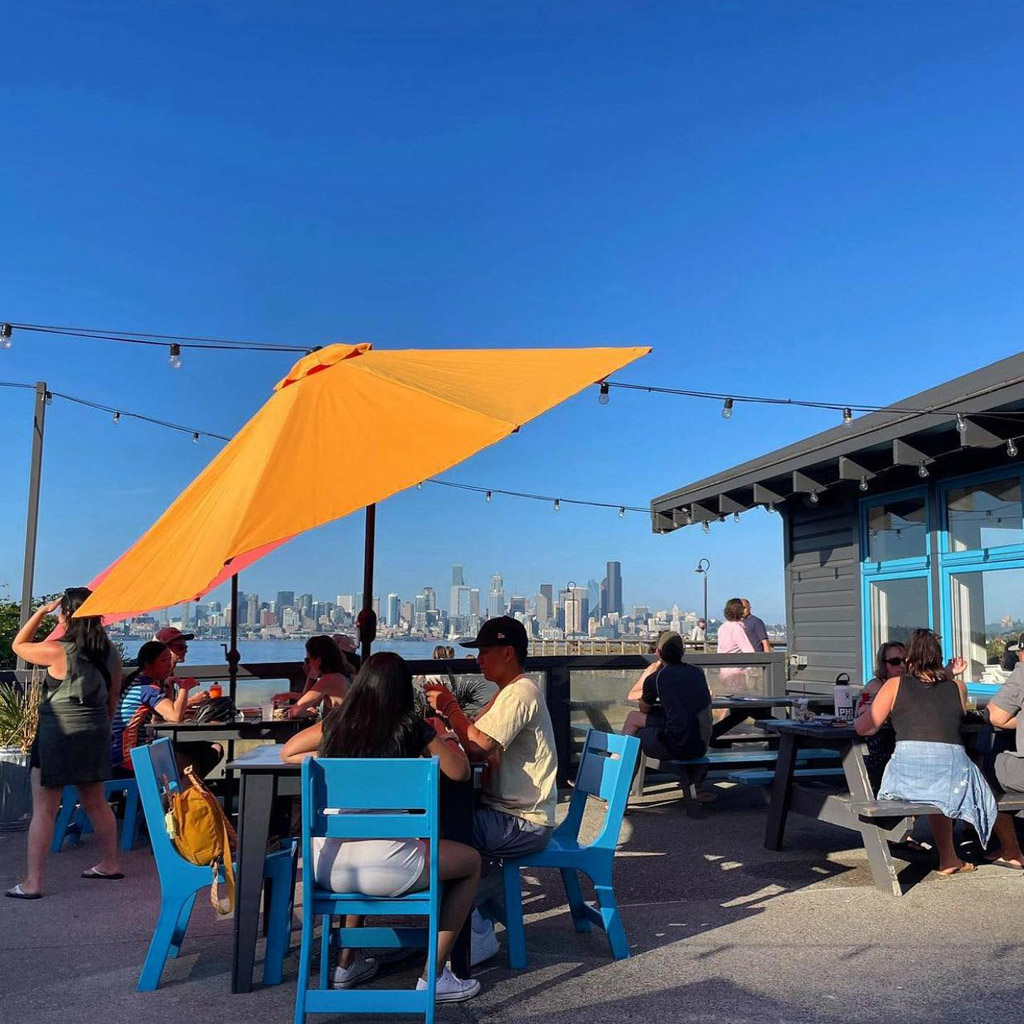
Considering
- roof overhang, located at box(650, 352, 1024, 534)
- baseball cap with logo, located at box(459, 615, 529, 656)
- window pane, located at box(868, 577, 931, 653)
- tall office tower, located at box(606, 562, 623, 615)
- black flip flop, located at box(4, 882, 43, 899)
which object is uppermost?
tall office tower, located at box(606, 562, 623, 615)

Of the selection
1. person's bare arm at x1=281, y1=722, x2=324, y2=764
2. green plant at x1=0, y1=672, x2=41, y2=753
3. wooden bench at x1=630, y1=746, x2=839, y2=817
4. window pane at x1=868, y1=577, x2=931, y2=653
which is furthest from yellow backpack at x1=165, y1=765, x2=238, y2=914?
window pane at x1=868, y1=577, x2=931, y2=653

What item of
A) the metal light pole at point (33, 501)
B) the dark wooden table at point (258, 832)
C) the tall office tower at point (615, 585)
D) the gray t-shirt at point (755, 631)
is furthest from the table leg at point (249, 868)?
the tall office tower at point (615, 585)

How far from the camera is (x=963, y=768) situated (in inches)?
189

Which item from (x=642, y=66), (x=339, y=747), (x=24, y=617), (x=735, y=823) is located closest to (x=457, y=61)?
(x=642, y=66)

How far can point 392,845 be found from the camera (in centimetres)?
298

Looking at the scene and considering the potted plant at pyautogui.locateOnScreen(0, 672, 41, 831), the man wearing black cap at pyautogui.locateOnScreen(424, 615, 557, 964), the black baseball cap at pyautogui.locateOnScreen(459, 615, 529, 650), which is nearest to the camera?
the man wearing black cap at pyautogui.locateOnScreen(424, 615, 557, 964)

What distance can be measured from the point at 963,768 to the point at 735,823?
203cm

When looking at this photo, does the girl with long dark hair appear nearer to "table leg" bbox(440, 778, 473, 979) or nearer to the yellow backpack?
"table leg" bbox(440, 778, 473, 979)

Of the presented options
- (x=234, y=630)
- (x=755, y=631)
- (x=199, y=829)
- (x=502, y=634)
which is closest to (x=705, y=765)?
(x=755, y=631)

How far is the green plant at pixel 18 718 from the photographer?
6.70 metres

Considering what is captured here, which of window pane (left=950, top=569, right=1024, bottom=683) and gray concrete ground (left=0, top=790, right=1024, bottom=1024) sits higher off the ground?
window pane (left=950, top=569, right=1024, bottom=683)

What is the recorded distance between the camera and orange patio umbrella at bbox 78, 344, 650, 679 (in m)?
2.82

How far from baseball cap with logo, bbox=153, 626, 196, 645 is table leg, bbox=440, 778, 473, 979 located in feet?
10.8

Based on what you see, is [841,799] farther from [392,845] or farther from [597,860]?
[392,845]
